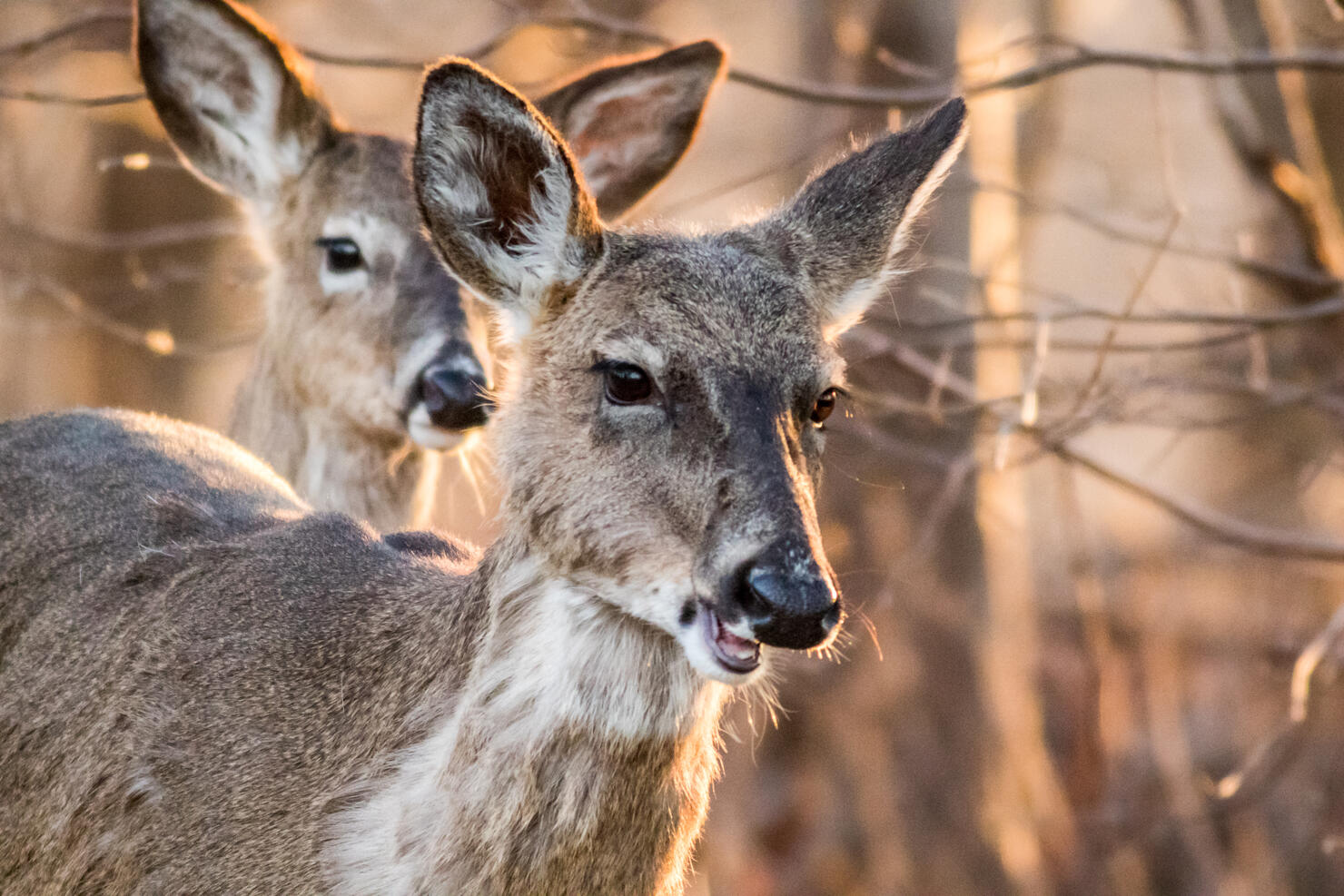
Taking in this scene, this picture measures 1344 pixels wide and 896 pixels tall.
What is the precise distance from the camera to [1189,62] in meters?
5.62

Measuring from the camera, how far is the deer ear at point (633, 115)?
627 cm

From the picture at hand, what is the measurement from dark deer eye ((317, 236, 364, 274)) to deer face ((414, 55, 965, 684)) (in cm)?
239

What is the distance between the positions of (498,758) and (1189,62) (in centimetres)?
359

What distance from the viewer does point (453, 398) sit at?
580cm

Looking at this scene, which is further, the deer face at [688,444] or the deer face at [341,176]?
the deer face at [341,176]

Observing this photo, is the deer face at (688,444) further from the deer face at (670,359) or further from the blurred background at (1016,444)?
the blurred background at (1016,444)

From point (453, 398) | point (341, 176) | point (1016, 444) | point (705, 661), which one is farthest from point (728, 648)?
point (1016, 444)

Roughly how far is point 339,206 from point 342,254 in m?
0.19

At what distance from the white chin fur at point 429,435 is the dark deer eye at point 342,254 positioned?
2.59ft

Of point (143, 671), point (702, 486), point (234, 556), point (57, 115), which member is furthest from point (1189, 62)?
point (57, 115)

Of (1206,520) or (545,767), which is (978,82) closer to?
(1206,520)

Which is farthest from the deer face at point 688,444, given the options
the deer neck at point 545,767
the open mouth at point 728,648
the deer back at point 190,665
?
the deer back at point 190,665

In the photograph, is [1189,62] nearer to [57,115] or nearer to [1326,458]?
[1326,458]

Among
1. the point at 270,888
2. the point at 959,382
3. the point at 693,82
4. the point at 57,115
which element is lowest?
the point at 57,115
